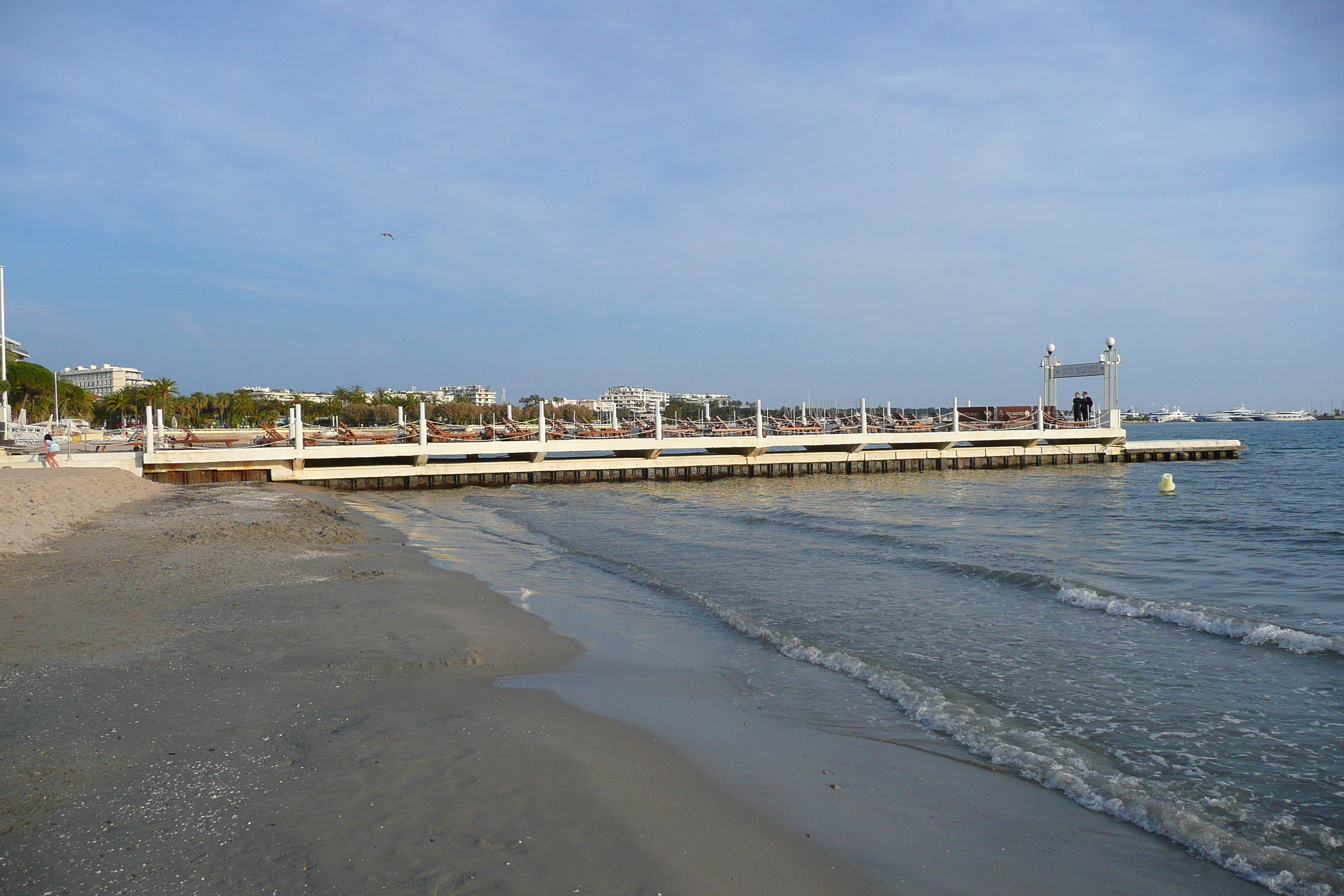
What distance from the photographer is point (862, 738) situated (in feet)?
16.8

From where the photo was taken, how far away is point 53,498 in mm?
15469

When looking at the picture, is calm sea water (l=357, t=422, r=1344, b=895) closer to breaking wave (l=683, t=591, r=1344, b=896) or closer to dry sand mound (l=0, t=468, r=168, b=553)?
breaking wave (l=683, t=591, r=1344, b=896)

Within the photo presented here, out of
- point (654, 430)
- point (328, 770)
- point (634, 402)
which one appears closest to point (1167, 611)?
point (328, 770)

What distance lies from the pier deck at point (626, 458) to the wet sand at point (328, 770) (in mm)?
22271

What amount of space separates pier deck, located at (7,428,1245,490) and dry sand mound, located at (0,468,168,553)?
2.87 meters

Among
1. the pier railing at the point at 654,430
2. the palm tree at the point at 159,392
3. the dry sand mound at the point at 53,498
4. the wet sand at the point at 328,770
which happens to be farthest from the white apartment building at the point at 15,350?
the wet sand at the point at 328,770

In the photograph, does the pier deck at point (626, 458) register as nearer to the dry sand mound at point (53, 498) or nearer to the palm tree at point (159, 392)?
the dry sand mound at point (53, 498)

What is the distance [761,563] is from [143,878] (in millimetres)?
10223

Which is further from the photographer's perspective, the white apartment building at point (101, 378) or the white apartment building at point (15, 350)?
the white apartment building at point (101, 378)

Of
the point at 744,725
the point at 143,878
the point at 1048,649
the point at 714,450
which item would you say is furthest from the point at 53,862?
the point at 714,450

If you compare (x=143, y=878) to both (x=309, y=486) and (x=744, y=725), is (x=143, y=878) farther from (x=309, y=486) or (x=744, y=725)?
(x=309, y=486)

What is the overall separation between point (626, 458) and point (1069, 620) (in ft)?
86.0

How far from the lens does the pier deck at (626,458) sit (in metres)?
27.8

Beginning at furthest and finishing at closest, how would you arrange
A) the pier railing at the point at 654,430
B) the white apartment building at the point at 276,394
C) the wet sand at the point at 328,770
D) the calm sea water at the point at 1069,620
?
the white apartment building at the point at 276,394 → the pier railing at the point at 654,430 → the calm sea water at the point at 1069,620 → the wet sand at the point at 328,770
